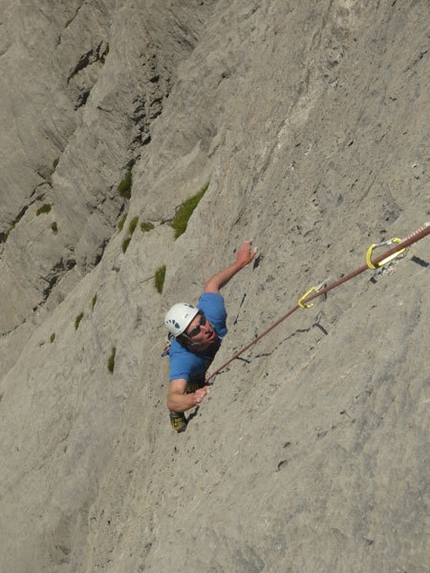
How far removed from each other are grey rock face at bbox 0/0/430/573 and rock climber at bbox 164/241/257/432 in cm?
33

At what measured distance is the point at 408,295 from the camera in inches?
316

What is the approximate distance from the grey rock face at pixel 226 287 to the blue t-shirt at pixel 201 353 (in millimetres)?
538

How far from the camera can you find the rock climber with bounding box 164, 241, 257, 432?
12.6m

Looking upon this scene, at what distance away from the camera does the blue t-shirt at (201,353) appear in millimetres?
13016

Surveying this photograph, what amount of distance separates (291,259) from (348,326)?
3285 mm

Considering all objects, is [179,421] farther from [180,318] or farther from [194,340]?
[180,318]

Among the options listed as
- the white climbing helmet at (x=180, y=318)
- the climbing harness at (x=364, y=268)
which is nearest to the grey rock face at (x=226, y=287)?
the climbing harness at (x=364, y=268)

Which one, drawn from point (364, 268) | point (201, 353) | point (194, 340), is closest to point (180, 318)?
point (194, 340)

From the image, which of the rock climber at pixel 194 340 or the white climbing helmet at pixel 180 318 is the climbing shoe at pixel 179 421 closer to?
the rock climber at pixel 194 340

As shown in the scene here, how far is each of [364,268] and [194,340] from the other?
4.69m

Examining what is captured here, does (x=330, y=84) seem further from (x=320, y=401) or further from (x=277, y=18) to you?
(x=320, y=401)

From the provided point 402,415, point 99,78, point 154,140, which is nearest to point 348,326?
point 402,415

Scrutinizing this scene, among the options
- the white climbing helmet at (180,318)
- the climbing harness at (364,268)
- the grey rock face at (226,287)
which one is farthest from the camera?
the white climbing helmet at (180,318)

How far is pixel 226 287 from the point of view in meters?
14.7
